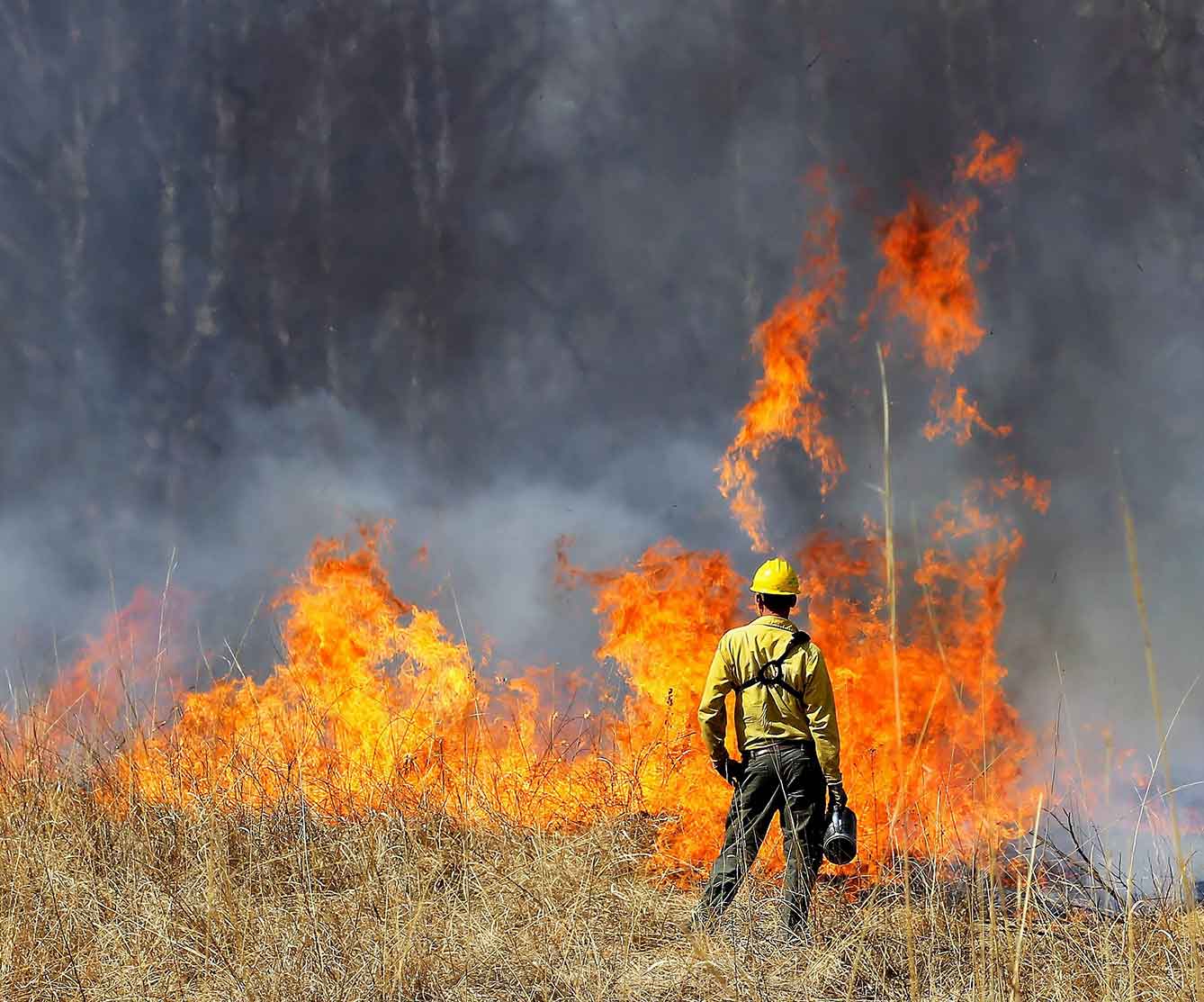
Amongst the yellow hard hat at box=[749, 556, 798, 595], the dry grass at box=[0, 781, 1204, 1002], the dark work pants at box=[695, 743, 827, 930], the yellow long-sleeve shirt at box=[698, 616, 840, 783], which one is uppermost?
the yellow hard hat at box=[749, 556, 798, 595]

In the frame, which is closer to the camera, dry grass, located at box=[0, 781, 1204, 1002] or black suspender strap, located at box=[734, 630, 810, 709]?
dry grass, located at box=[0, 781, 1204, 1002]

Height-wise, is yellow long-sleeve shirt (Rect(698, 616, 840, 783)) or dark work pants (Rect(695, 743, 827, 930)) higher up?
yellow long-sleeve shirt (Rect(698, 616, 840, 783))

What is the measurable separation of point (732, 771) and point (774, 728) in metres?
0.37

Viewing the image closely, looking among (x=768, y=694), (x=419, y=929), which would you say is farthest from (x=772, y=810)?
(x=419, y=929)

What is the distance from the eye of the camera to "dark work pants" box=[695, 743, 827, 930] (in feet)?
18.0

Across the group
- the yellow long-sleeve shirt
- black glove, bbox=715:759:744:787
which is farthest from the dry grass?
the yellow long-sleeve shirt

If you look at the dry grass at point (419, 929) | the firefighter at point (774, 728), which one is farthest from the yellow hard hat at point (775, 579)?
the dry grass at point (419, 929)

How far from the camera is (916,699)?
1070 centimetres

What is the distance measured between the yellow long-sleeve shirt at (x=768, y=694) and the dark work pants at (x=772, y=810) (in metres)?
0.11

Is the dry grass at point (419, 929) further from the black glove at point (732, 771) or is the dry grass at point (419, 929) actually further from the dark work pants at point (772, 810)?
the black glove at point (732, 771)

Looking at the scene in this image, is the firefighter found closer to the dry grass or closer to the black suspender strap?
the black suspender strap

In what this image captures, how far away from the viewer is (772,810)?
225 inches

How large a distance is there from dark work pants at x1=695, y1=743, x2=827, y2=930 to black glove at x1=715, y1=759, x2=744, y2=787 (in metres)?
0.04

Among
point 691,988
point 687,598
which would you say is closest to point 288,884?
point 691,988
